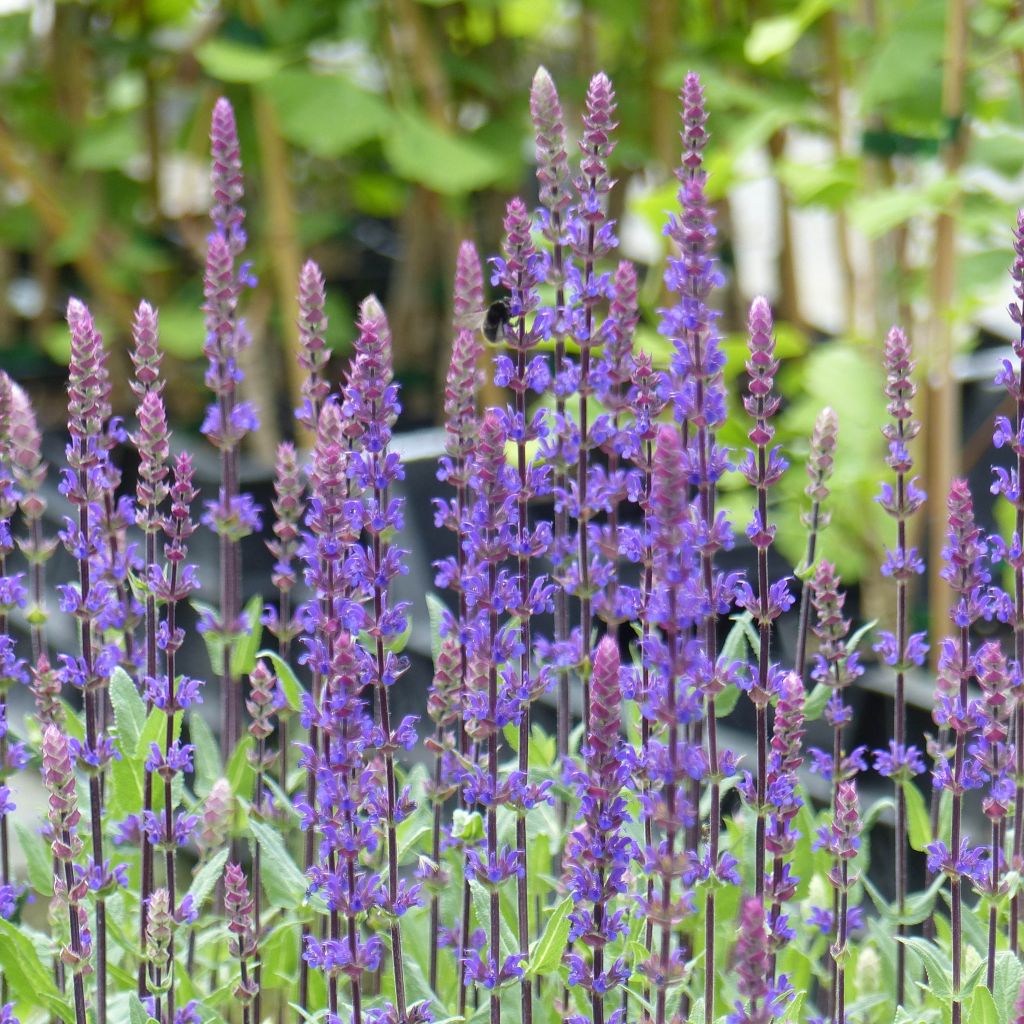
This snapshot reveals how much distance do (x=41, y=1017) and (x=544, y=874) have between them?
63 centimetres

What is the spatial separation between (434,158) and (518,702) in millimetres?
2401

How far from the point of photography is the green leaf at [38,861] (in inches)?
77.3

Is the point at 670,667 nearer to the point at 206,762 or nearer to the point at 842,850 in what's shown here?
the point at 842,850

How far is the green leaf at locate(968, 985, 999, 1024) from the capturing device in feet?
5.10

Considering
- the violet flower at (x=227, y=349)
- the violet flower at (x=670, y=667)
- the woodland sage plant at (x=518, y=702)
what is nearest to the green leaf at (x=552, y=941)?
the woodland sage plant at (x=518, y=702)

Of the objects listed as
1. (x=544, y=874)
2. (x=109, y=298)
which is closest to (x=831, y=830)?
(x=544, y=874)

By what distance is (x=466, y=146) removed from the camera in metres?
3.95

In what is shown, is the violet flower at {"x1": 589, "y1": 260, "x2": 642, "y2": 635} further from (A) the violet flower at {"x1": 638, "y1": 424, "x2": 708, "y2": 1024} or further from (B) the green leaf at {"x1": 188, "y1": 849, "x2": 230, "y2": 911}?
(B) the green leaf at {"x1": 188, "y1": 849, "x2": 230, "y2": 911}

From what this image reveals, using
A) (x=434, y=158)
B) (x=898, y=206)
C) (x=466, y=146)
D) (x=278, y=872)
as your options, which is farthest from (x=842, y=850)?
(x=466, y=146)

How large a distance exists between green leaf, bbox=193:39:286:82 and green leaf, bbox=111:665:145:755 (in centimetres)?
209

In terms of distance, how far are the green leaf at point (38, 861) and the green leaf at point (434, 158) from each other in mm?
2101

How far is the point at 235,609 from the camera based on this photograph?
2.04 metres

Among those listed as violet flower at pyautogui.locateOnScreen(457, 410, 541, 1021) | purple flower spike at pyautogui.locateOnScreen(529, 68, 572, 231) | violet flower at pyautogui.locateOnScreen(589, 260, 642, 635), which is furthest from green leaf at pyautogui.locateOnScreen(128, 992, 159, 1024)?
purple flower spike at pyautogui.locateOnScreen(529, 68, 572, 231)

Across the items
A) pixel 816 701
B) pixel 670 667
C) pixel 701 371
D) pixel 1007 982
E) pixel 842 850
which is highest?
pixel 701 371
